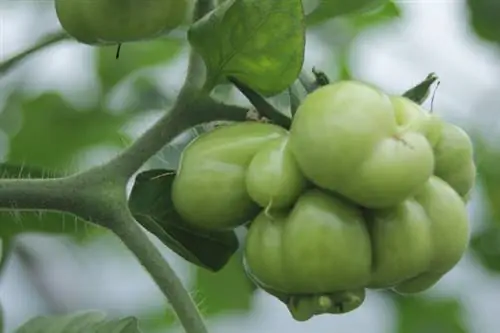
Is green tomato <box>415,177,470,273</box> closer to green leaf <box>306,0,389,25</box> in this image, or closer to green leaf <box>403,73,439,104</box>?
green leaf <box>403,73,439,104</box>

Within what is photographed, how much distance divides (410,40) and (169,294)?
1615 millimetres

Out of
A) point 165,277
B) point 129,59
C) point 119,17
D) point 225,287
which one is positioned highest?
point 119,17

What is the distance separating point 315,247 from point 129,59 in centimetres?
107

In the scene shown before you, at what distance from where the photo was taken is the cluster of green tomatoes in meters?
1.01

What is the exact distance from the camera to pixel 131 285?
252 cm

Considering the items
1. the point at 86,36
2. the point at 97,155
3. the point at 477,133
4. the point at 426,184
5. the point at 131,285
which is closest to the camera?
the point at 426,184

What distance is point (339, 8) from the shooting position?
1464 mm

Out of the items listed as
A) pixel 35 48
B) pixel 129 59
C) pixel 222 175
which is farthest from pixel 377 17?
pixel 222 175

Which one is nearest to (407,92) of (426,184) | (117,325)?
(426,184)

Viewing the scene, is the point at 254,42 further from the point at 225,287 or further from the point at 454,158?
the point at 225,287

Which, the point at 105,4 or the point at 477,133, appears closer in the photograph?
the point at 105,4

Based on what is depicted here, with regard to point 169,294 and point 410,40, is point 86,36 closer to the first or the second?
point 169,294

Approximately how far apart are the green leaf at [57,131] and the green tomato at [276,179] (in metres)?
0.70

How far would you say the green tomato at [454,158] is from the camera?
3.54 feet
